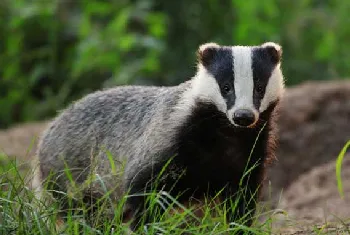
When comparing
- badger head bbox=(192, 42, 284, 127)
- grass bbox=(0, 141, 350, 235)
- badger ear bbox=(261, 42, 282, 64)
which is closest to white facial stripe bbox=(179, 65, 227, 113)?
badger head bbox=(192, 42, 284, 127)

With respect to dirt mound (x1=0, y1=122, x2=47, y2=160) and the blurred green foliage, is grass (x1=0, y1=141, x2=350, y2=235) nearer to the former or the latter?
dirt mound (x1=0, y1=122, x2=47, y2=160)

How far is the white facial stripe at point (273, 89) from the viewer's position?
3997 millimetres

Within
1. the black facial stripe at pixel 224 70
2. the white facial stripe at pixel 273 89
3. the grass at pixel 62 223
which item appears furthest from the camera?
the white facial stripe at pixel 273 89

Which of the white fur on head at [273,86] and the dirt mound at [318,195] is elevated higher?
the white fur on head at [273,86]

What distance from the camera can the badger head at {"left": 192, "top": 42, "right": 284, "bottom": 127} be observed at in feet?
12.5

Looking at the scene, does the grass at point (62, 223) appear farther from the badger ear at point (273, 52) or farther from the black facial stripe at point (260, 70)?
the badger ear at point (273, 52)

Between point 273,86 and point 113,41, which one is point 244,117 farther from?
point 113,41

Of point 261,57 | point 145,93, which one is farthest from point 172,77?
point 261,57

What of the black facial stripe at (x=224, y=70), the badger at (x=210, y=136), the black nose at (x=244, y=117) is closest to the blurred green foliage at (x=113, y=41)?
the badger at (x=210, y=136)

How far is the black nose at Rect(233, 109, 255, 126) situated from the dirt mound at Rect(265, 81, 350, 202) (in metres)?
3.20

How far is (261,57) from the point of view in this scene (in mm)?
4066

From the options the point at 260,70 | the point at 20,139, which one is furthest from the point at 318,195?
the point at 20,139

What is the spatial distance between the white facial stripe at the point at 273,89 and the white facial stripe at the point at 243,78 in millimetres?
143

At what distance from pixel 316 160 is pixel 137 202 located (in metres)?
3.42
